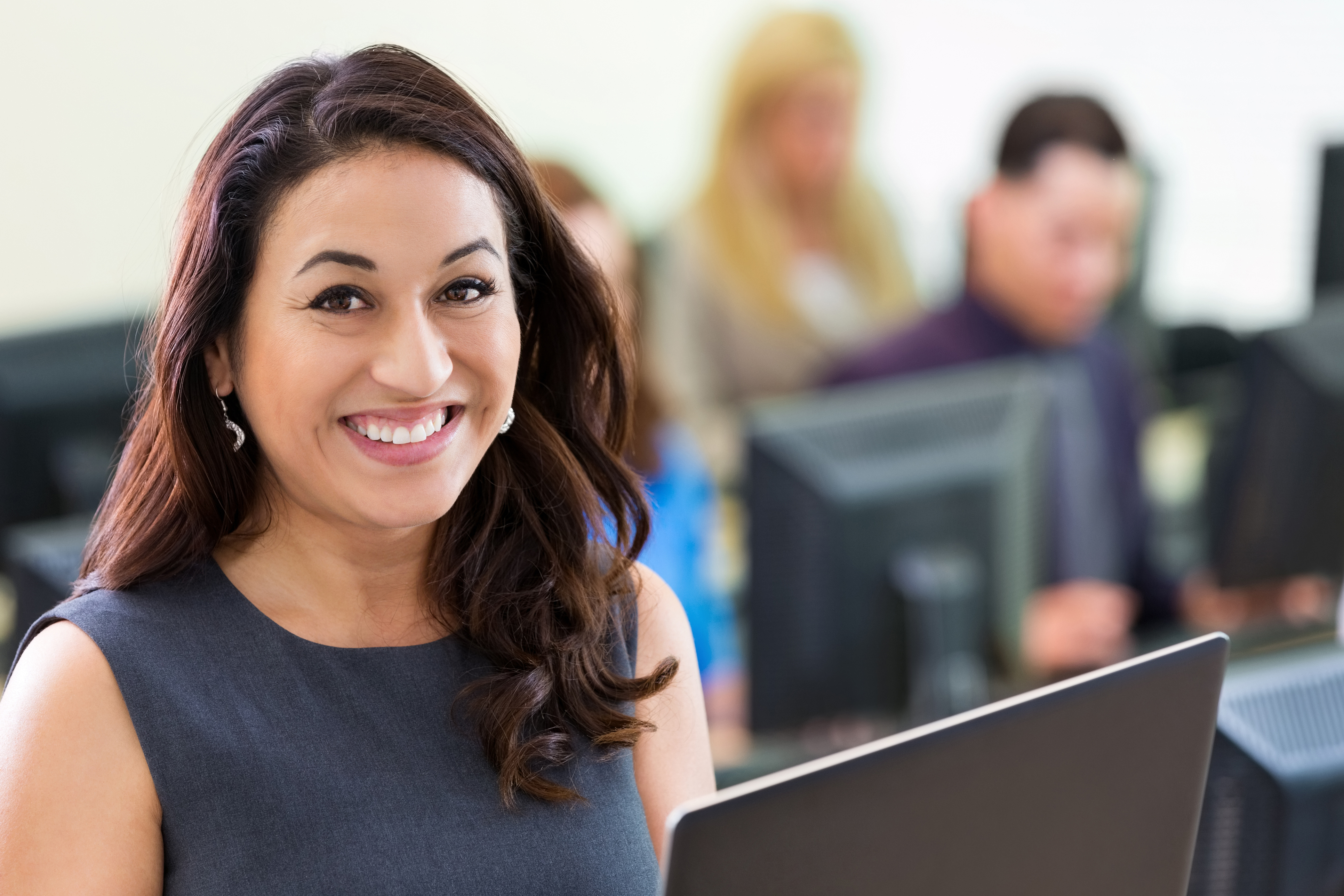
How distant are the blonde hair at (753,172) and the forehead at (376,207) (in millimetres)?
2787

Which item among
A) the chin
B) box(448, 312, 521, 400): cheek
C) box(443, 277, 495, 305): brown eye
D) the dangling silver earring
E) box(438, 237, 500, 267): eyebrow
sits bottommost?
the chin

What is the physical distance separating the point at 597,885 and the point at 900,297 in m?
3.39

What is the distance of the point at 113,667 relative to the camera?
0.94m

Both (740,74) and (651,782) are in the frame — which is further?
(740,74)

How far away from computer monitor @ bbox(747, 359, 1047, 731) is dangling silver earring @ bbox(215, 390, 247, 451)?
0.78 m

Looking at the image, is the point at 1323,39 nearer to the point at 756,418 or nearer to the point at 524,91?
the point at 524,91

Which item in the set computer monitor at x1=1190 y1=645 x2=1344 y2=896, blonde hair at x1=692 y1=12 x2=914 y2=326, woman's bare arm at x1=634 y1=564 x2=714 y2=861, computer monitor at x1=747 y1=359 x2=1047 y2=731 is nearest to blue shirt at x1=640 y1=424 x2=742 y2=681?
computer monitor at x1=747 y1=359 x2=1047 y2=731

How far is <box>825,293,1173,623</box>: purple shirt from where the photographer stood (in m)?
2.63

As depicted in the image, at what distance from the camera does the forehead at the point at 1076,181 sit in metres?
2.70

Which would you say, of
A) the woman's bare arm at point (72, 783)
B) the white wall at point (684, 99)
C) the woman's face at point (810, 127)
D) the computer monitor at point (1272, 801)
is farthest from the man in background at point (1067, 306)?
the woman's bare arm at point (72, 783)

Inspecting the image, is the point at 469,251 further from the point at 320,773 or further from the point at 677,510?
the point at 677,510

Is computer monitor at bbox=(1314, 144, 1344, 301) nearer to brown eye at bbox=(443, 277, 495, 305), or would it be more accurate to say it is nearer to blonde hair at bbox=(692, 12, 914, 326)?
blonde hair at bbox=(692, 12, 914, 326)

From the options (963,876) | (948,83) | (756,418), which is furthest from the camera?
(948,83)

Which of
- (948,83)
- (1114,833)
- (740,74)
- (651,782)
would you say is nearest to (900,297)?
(740,74)
